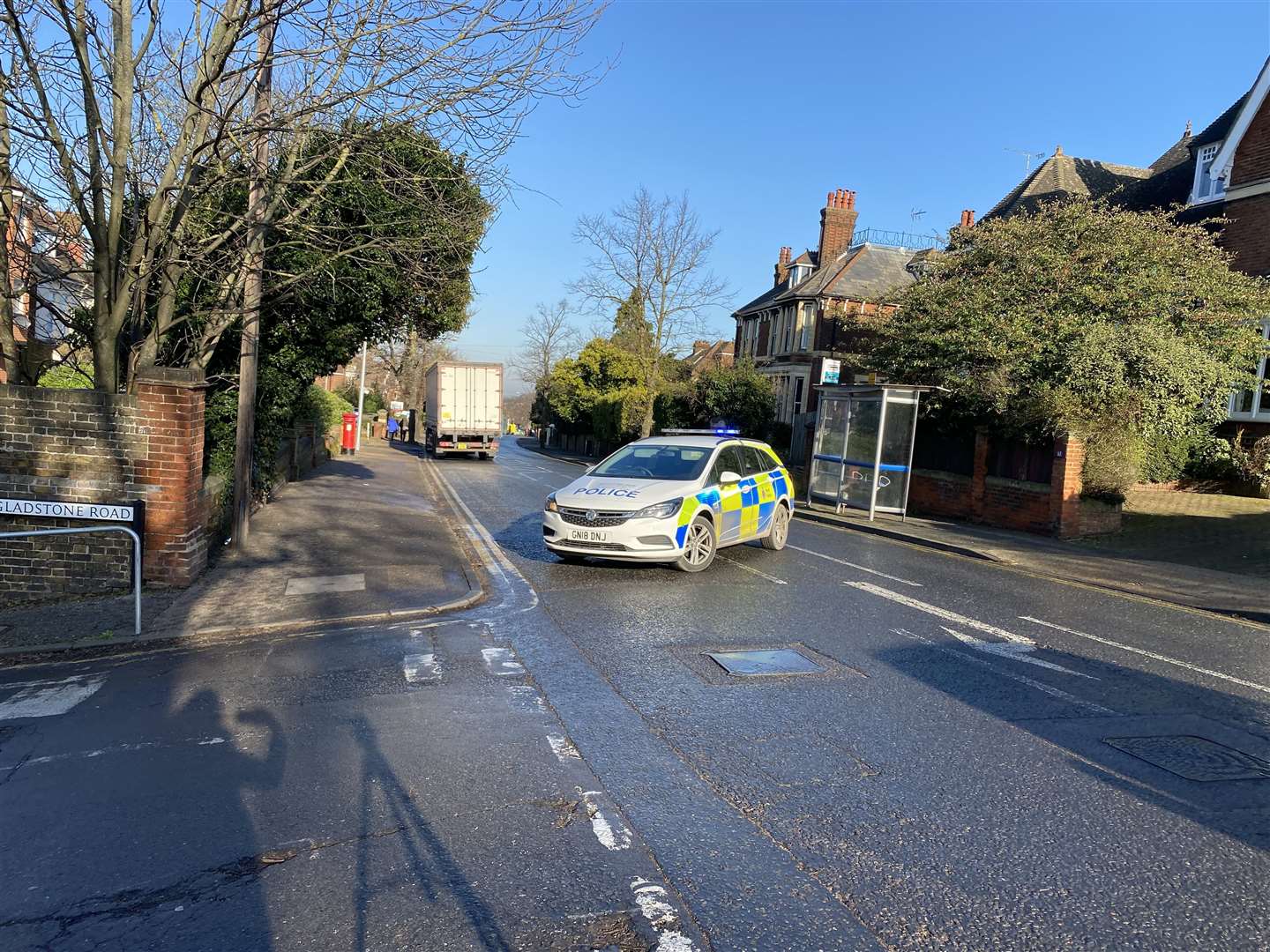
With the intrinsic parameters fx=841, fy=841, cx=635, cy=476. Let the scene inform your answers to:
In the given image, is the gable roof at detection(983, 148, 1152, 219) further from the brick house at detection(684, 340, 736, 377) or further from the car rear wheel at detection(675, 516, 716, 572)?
the brick house at detection(684, 340, 736, 377)

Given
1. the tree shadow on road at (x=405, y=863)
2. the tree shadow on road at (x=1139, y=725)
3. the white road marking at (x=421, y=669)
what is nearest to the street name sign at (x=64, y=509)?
the white road marking at (x=421, y=669)

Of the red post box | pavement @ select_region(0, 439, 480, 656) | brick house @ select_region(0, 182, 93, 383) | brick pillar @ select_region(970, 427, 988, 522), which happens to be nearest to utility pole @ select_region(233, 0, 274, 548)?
pavement @ select_region(0, 439, 480, 656)

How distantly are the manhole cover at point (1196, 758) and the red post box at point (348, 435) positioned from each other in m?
26.8

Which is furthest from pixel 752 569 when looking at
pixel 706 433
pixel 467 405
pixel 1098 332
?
pixel 467 405

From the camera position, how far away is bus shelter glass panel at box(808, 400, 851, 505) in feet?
60.2

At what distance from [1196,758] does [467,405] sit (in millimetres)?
30288

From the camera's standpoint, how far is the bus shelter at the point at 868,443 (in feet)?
55.1

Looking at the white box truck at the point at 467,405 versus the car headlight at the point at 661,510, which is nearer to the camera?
the car headlight at the point at 661,510

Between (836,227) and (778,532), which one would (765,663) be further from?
(836,227)

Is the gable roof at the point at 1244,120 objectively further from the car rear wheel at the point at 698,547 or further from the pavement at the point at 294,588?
the pavement at the point at 294,588

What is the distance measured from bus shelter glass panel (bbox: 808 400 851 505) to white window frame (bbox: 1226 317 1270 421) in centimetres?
847

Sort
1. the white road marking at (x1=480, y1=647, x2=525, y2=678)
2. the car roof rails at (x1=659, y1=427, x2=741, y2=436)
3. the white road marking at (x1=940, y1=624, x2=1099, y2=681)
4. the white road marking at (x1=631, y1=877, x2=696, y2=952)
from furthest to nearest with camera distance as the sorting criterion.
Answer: the car roof rails at (x1=659, y1=427, x2=741, y2=436) < the white road marking at (x1=940, y1=624, x2=1099, y2=681) < the white road marking at (x1=480, y1=647, x2=525, y2=678) < the white road marking at (x1=631, y1=877, x2=696, y2=952)

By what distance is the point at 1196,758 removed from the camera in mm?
4609

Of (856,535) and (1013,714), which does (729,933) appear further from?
(856,535)
